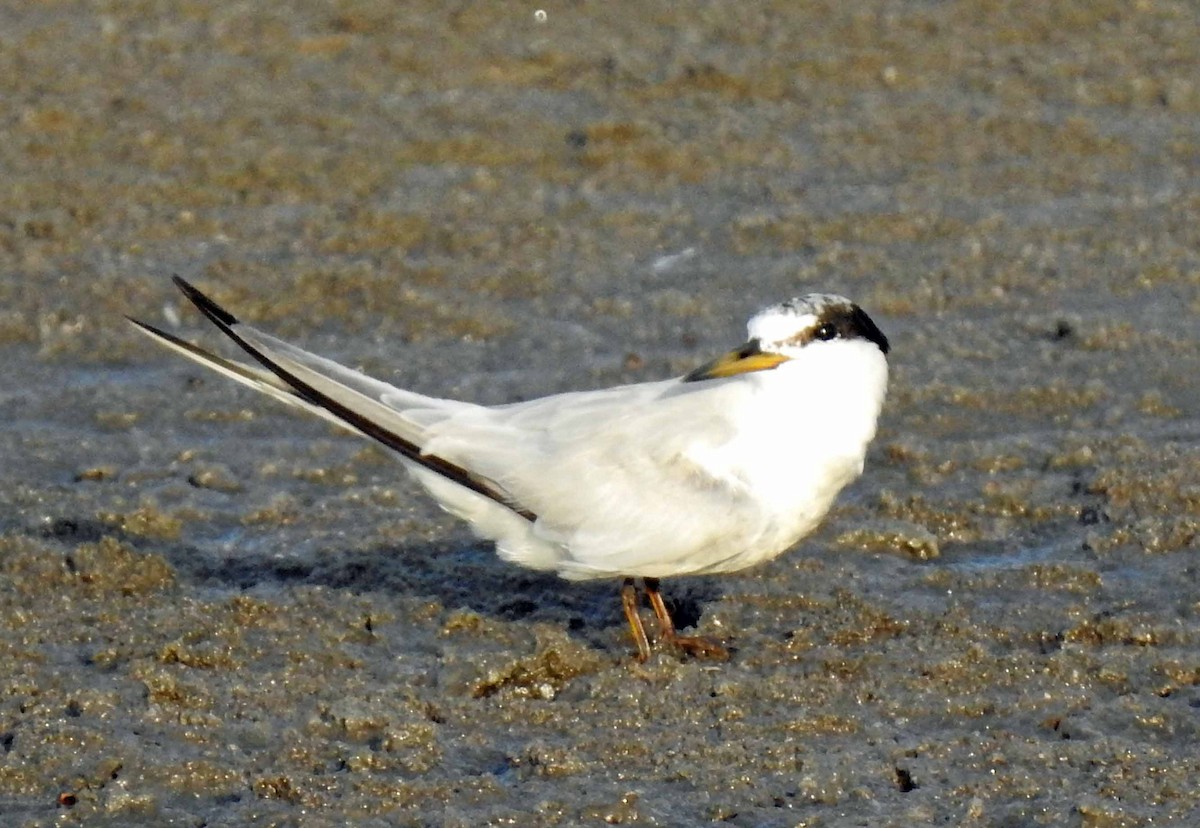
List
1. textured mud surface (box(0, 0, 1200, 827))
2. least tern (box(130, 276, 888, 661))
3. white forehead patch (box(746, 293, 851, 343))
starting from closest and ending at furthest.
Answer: textured mud surface (box(0, 0, 1200, 827)), least tern (box(130, 276, 888, 661)), white forehead patch (box(746, 293, 851, 343))

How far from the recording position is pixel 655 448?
452 cm

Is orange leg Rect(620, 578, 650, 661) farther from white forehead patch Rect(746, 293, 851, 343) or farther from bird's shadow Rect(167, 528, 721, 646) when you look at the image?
white forehead patch Rect(746, 293, 851, 343)

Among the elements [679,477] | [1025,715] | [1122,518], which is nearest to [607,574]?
[679,477]

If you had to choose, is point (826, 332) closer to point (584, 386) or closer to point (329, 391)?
point (329, 391)

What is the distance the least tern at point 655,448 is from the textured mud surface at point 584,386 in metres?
0.30

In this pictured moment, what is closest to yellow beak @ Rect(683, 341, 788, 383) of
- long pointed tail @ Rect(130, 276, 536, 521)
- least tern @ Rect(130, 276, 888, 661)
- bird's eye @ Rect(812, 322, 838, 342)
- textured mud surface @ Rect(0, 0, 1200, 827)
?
least tern @ Rect(130, 276, 888, 661)

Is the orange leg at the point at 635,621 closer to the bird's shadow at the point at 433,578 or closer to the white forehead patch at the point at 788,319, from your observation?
the bird's shadow at the point at 433,578

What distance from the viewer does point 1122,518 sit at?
5.18 meters

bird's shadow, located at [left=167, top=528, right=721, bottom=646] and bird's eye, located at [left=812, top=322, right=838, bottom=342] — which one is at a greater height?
bird's eye, located at [left=812, top=322, right=838, bottom=342]

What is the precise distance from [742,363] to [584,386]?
1.61 metres

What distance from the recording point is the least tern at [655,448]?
4.39 meters

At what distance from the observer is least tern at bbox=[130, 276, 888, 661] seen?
173 inches

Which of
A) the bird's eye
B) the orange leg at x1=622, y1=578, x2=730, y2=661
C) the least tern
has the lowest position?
the orange leg at x1=622, y1=578, x2=730, y2=661

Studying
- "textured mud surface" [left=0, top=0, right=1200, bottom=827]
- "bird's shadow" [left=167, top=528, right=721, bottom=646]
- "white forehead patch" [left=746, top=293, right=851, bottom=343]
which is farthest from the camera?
"bird's shadow" [left=167, top=528, right=721, bottom=646]
